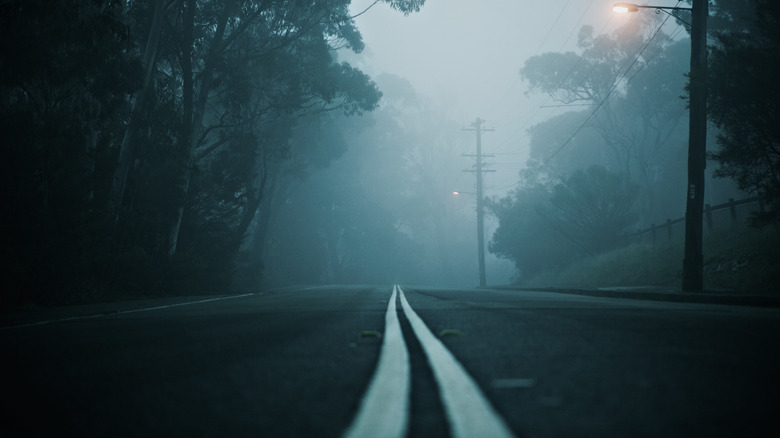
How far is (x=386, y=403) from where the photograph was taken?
2.00 m

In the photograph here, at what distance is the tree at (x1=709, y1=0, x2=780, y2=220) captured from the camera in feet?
43.7

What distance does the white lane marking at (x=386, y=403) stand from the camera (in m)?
1.70

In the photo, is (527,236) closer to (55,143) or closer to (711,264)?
(711,264)

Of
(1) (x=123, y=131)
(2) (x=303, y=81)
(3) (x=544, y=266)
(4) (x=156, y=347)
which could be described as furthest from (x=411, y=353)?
(3) (x=544, y=266)

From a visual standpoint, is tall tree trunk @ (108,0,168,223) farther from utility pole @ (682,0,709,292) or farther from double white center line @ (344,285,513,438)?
double white center line @ (344,285,513,438)

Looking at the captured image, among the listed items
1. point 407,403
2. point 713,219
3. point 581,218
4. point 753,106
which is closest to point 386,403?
point 407,403

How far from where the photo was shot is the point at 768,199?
13.4 metres

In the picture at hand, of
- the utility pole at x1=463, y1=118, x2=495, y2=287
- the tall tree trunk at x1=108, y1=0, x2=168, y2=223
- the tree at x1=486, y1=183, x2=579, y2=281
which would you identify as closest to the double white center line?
the tall tree trunk at x1=108, y1=0, x2=168, y2=223

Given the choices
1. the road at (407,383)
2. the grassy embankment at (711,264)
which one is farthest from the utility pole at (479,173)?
the road at (407,383)

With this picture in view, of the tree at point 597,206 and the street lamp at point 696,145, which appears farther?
the tree at point 597,206

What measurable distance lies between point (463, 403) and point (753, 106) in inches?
568

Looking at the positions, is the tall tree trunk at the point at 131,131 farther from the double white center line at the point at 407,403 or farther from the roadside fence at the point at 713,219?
the roadside fence at the point at 713,219

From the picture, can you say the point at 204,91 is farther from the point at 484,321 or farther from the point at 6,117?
the point at 484,321

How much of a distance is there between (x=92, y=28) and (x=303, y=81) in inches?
514
